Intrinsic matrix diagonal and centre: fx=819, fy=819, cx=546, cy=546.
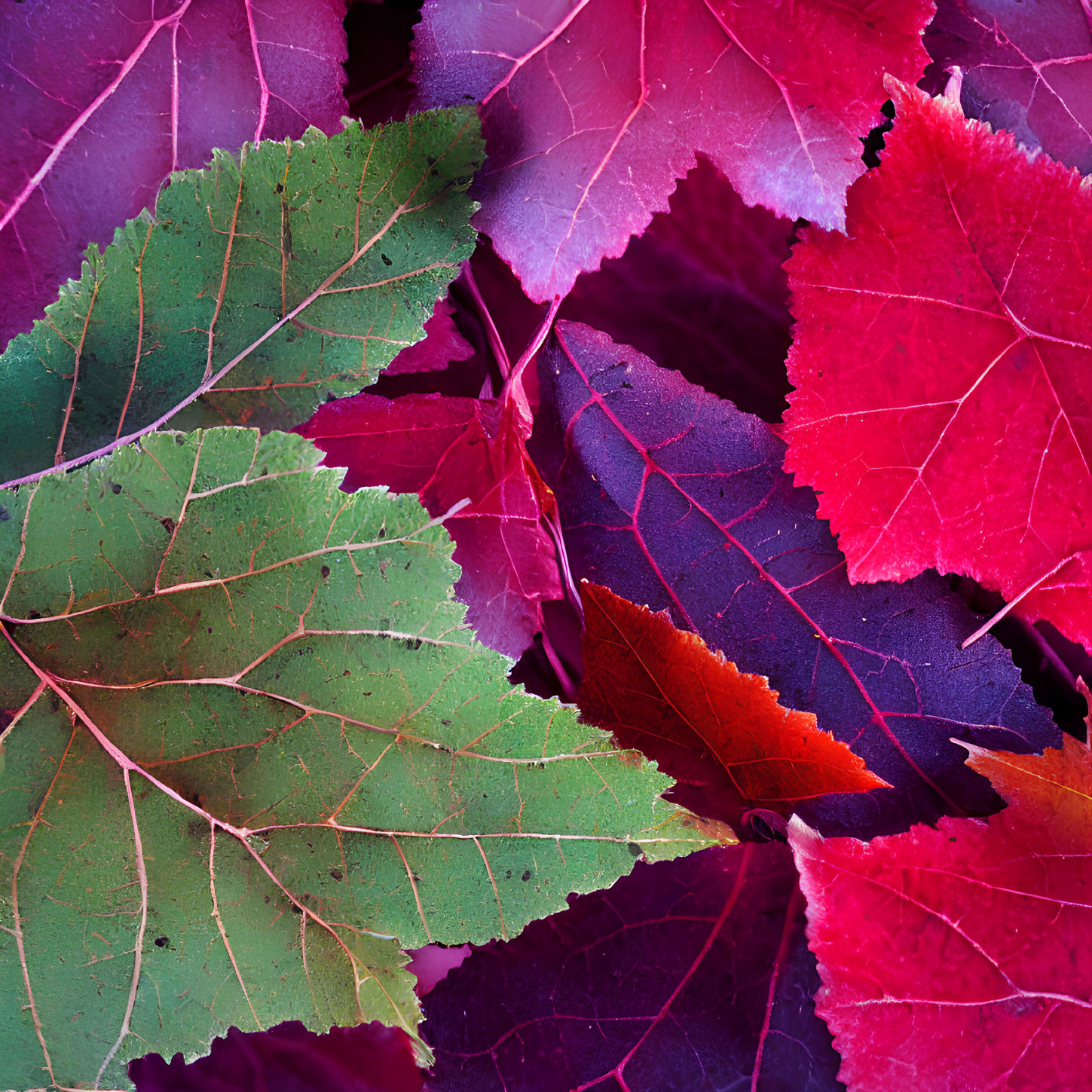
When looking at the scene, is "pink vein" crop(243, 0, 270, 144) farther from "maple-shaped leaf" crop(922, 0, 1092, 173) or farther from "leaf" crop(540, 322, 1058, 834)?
"maple-shaped leaf" crop(922, 0, 1092, 173)

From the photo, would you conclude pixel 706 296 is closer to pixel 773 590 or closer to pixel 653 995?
pixel 773 590

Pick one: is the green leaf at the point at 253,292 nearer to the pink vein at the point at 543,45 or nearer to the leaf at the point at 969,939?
the pink vein at the point at 543,45

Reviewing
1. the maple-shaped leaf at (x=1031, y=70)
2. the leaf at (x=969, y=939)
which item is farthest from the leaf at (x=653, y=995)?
the maple-shaped leaf at (x=1031, y=70)

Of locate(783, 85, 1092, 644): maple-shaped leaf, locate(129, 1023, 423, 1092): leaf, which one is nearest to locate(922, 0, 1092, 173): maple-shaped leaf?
locate(783, 85, 1092, 644): maple-shaped leaf

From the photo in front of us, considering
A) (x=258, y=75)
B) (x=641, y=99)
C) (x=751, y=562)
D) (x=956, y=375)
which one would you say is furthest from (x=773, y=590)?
(x=258, y=75)

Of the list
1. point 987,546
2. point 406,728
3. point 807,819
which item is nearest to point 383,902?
point 406,728
